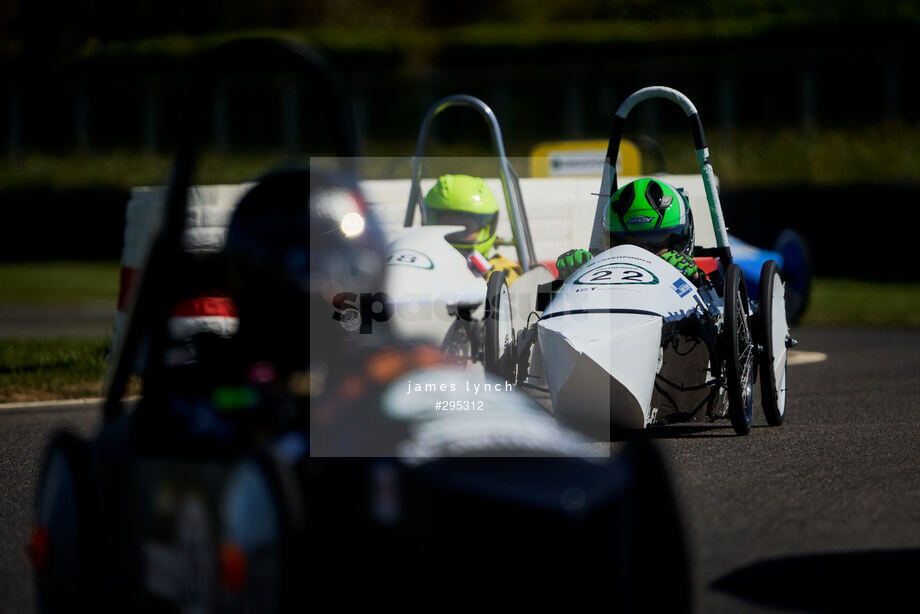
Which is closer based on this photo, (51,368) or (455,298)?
(455,298)

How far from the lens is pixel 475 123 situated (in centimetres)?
3347

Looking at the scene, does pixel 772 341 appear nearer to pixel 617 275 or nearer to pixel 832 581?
pixel 617 275

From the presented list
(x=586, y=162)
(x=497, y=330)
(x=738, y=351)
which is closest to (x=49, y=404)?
(x=497, y=330)

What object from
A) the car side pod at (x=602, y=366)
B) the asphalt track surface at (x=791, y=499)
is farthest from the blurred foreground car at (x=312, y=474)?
the car side pod at (x=602, y=366)

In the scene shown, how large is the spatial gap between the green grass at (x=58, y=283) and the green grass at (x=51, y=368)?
6.83 m

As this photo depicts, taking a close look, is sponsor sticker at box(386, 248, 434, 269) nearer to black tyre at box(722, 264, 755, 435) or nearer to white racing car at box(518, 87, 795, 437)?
white racing car at box(518, 87, 795, 437)

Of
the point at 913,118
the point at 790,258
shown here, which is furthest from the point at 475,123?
the point at 790,258

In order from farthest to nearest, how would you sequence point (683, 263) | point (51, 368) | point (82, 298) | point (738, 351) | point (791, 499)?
point (82, 298)
point (51, 368)
point (683, 263)
point (738, 351)
point (791, 499)

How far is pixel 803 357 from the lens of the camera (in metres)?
11.6

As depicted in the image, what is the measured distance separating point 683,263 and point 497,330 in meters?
1.10

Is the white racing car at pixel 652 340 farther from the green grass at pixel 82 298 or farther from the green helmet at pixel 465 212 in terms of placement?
the green grass at pixel 82 298

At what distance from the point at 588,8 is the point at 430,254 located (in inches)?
1452

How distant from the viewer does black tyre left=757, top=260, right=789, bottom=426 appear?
7473 mm

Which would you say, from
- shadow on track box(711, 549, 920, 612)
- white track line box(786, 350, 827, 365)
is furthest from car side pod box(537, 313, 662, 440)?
white track line box(786, 350, 827, 365)
